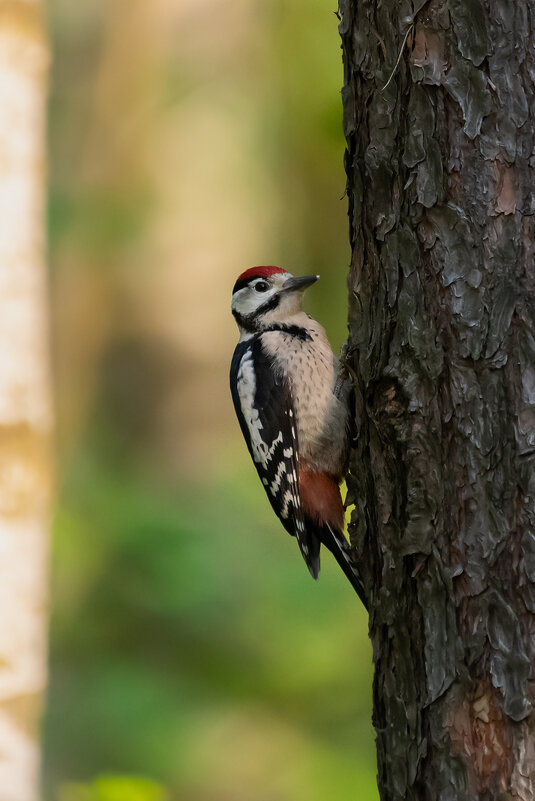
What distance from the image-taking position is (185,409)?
6637mm

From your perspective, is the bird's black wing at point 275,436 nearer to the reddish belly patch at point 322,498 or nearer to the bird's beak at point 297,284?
the reddish belly patch at point 322,498

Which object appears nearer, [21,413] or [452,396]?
[452,396]

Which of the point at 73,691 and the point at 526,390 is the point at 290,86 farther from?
the point at 526,390

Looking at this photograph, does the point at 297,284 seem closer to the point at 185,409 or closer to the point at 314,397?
the point at 314,397

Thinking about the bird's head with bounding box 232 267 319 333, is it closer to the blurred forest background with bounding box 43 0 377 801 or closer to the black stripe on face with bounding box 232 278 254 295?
the black stripe on face with bounding box 232 278 254 295

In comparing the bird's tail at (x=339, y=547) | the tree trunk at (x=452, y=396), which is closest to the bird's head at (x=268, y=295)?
the bird's tail at (x=339, y=547)

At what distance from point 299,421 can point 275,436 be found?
A: 108 millimetres

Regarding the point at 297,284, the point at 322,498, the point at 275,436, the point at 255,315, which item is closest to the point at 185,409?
the point at 255,315

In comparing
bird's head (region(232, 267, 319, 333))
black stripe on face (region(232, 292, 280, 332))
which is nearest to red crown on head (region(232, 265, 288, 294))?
bird's head (region(232, 267, 319, 333))

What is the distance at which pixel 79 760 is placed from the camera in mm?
6035

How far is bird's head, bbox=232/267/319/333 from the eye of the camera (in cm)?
335

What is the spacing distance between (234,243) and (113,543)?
2510 mm

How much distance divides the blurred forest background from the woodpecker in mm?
2640

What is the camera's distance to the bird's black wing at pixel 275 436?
310 centimetres
